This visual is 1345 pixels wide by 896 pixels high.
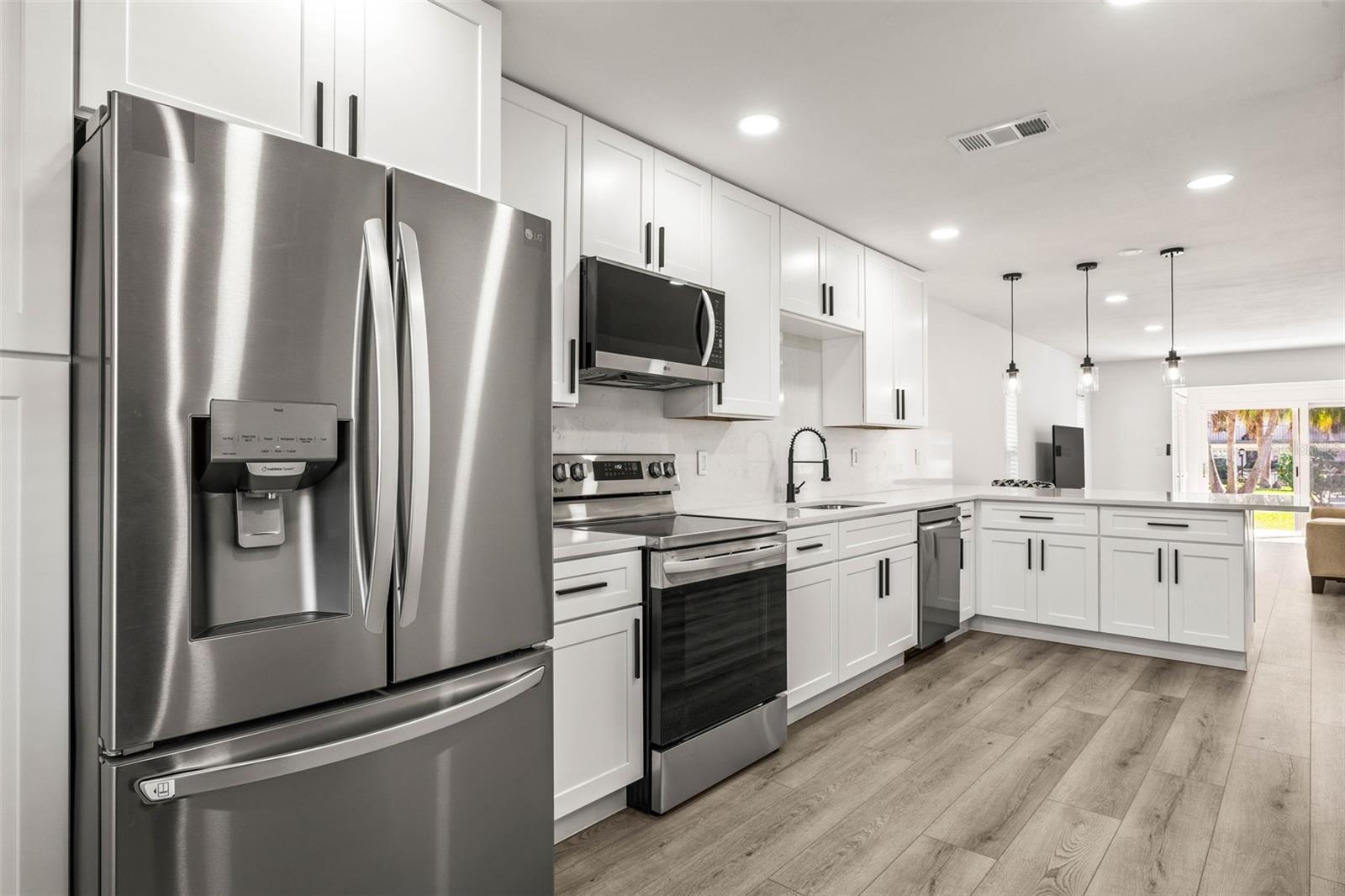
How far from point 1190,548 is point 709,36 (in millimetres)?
3720

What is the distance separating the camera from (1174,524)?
4.14m

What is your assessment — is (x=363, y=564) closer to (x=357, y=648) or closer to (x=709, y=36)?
(x=357, y=648)

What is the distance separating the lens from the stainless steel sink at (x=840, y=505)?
3.89 metres

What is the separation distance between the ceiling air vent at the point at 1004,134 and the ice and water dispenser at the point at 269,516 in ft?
8.80

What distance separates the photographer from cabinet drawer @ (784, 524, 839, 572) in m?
3.09

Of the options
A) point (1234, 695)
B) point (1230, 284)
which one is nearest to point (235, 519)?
point (1234, 695)

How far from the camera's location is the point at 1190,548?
4.08 metres

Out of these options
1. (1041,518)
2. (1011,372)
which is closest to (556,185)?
(1041,518)

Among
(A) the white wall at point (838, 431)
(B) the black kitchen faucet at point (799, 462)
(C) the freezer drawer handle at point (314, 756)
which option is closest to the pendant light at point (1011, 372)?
(A) the white wall at point (838, 431)

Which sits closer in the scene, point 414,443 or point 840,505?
point 414,443

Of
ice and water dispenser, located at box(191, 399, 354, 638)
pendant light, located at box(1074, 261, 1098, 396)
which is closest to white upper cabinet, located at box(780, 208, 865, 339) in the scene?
pendant light, located at box(1074, 261, 1098, 396)

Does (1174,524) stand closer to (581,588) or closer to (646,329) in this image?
(646,329)

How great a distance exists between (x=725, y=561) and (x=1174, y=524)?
303 cm

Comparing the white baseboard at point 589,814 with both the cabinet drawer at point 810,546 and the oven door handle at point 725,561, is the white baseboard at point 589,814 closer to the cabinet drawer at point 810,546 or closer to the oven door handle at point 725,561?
the oven door handle at point 725,561
